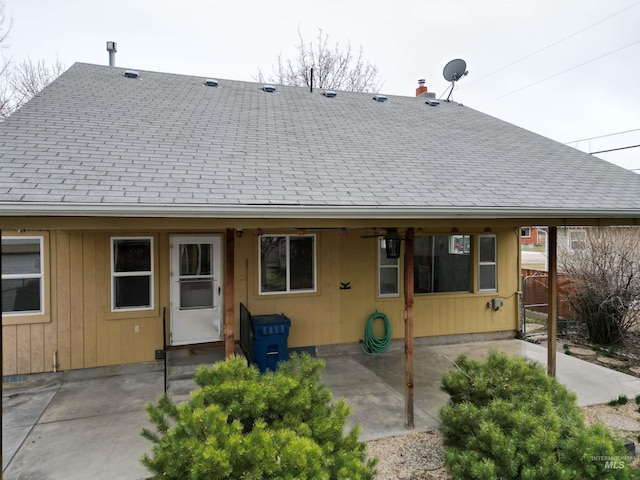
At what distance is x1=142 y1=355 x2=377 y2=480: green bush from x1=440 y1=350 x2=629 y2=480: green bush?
3.44 feet

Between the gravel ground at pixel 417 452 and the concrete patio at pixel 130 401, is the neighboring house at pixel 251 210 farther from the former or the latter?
the gravel ground at pixel 417 452

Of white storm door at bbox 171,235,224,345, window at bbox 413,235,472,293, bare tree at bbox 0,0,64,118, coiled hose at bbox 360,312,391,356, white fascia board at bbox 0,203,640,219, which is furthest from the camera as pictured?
bare tree at bbox 0,0,64,118

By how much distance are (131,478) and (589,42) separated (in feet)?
71.1

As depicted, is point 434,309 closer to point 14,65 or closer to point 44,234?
point 44,234

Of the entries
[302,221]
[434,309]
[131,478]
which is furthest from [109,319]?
[434,309]

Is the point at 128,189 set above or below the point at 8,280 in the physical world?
above

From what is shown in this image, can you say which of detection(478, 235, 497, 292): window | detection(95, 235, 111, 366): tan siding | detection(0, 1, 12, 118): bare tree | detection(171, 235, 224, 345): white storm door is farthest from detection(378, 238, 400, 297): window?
detection(0, 1, 12, 118): bare tree

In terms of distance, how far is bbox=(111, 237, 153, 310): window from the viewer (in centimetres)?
601

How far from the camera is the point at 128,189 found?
3379 mm

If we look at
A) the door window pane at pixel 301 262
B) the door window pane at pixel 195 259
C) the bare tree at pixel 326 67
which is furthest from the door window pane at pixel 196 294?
the bare tree at pixel 326 67

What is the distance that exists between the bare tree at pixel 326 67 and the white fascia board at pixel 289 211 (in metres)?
15.2

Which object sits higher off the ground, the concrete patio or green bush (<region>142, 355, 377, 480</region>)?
green bush (<region>142, 355, 377, 480</region>)

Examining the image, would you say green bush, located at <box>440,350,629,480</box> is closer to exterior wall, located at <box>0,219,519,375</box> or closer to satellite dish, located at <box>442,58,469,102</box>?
exterior wall, located at <box>0,219,519,375</box>

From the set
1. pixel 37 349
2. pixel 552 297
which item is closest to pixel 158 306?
pixel 37 349
